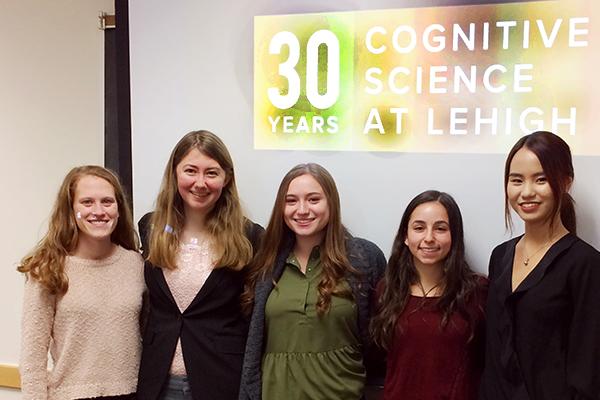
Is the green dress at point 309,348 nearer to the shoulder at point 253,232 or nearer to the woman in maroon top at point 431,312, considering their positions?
the woman in maroon top at point 431,312

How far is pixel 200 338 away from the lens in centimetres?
199

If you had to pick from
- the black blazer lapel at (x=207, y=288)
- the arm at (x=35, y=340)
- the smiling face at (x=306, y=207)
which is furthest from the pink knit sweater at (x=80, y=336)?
the smiling face at (x=306, y=207)

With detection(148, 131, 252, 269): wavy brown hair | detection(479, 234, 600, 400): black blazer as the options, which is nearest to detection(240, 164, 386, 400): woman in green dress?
detection(148, 131, 252, 269): wavy brown hair

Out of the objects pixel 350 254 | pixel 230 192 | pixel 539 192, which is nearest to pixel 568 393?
pixel 539 192

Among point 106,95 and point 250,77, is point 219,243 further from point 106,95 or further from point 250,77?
point 106,95

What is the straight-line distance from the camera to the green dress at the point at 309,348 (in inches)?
75.6

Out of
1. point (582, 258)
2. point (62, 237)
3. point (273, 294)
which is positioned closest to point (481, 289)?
point (582, 258)

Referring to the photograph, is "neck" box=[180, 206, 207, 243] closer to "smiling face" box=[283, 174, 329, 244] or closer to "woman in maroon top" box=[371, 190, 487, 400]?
"smiling face" box=[283, 174, 329, 244]

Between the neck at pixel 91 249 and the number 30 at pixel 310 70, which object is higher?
the number 30 at pixel 310 70

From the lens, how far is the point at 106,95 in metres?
2.87

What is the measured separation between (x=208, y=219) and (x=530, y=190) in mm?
997

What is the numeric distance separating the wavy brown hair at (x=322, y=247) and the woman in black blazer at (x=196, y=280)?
0.16 ft

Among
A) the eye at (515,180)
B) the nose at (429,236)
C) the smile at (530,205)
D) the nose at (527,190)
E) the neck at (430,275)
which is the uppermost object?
the eye at (515,180)

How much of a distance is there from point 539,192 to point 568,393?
52cm
